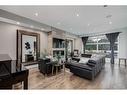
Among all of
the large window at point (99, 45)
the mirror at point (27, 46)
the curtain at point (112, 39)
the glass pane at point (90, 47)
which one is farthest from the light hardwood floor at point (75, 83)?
the glass pane at point (90, 47)

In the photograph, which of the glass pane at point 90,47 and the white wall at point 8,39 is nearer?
the white wall at point 8,39

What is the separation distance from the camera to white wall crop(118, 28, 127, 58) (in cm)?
669

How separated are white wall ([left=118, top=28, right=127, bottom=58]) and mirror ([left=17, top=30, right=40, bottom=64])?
6.32m

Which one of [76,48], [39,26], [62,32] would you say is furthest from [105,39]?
[39,26]

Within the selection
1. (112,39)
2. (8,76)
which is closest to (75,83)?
(8,76)

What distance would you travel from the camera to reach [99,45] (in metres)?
8.69

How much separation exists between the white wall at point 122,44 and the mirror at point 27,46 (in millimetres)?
6321

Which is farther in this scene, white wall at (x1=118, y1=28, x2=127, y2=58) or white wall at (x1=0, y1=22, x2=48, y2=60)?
white wall at (x1=118, y1=28, x2=127, y2=58)

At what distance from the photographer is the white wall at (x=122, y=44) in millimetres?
6688

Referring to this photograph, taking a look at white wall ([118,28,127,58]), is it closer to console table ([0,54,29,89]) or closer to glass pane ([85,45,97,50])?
glass pane ([85,45,97,50])

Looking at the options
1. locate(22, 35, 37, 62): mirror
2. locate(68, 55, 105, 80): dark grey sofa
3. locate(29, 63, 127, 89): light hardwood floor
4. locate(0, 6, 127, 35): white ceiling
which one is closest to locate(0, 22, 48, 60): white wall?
locate(22, 35, 37, 62): mirror

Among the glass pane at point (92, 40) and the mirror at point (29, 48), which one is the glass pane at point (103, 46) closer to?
the glass pane at point (92, 40)

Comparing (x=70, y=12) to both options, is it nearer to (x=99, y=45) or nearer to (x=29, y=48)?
(x=29, y=48)
